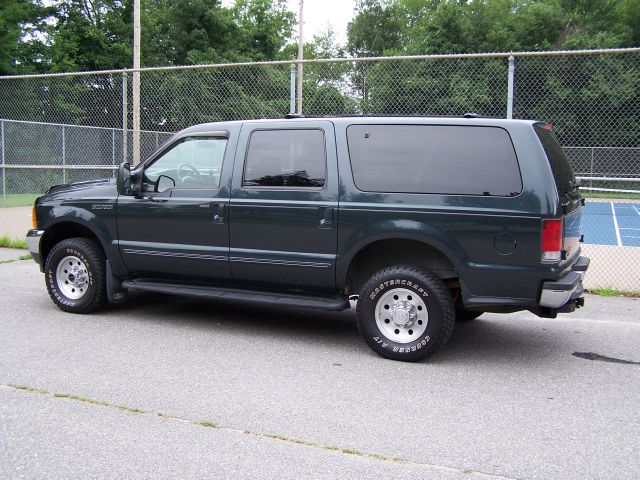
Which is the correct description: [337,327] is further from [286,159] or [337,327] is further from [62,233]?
[62,233]

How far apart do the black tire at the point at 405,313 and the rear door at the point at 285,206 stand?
1.54 feet

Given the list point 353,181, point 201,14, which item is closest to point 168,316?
point 353,181

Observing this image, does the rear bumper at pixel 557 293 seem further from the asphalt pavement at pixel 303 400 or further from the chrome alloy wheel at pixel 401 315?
the chrome alloy wheel at pixel 401 315

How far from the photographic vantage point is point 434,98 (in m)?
9.23

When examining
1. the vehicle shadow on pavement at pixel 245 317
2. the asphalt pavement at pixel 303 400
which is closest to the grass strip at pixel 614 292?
the asphalt pavement at pixel 303 400

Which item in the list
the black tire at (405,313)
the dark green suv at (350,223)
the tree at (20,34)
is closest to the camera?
the dark green suv at (350,223)

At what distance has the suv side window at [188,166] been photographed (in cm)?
616

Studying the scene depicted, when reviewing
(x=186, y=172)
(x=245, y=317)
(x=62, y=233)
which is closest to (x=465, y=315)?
(x=245, y=317)

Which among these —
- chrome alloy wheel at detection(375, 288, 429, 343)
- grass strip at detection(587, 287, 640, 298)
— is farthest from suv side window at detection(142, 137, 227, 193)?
grass strip at detection(587, 287, 640, 298)

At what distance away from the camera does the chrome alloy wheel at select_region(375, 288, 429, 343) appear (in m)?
5.29

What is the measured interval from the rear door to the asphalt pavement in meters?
0.72

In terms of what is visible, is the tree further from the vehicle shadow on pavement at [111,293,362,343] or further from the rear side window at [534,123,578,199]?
the rear side window at [534,123,578,199]

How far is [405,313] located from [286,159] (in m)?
1.81

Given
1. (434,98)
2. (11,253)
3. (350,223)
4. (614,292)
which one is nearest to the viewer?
(350,223)
